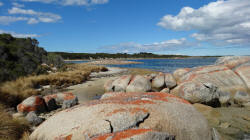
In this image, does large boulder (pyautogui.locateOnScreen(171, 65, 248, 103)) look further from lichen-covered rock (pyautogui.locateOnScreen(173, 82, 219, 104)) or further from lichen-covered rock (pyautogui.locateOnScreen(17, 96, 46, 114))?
lichen-covered rock (pyautogui.locateOnScreen(17, 96, 46, 114))

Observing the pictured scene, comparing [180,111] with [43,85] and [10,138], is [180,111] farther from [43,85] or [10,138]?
[43,85]

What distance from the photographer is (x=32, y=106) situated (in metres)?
9.96

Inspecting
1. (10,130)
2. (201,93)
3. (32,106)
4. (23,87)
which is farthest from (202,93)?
(23,87)

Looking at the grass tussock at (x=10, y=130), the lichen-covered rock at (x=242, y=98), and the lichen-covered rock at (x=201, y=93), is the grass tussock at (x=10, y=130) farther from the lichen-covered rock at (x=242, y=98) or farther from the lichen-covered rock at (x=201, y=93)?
the lichen-covered rock at (x=242, y=98)

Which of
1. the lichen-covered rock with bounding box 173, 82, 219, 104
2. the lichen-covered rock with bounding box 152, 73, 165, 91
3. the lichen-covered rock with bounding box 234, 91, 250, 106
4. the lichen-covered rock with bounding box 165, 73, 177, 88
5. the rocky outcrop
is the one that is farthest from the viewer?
the lichen-covered rock with bounding box 152, 73, 165, 91

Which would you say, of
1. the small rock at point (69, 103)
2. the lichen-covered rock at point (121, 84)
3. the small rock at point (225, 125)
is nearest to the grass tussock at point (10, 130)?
the small rock at point (69, 103)

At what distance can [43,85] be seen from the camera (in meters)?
20.9

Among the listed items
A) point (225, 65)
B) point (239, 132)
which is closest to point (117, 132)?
point (239, 132)

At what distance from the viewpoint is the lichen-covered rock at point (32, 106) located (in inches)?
382

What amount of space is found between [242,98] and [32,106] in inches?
517

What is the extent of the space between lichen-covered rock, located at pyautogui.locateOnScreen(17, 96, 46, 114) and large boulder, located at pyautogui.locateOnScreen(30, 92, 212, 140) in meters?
6.72

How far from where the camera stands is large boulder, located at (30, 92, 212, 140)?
3.18 metres

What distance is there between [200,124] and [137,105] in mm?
1731

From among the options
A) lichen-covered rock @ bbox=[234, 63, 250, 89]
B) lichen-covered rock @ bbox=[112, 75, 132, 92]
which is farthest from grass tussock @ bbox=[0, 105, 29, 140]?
lichen-covered rock @ bbox=[234, 63, 250, 89]
